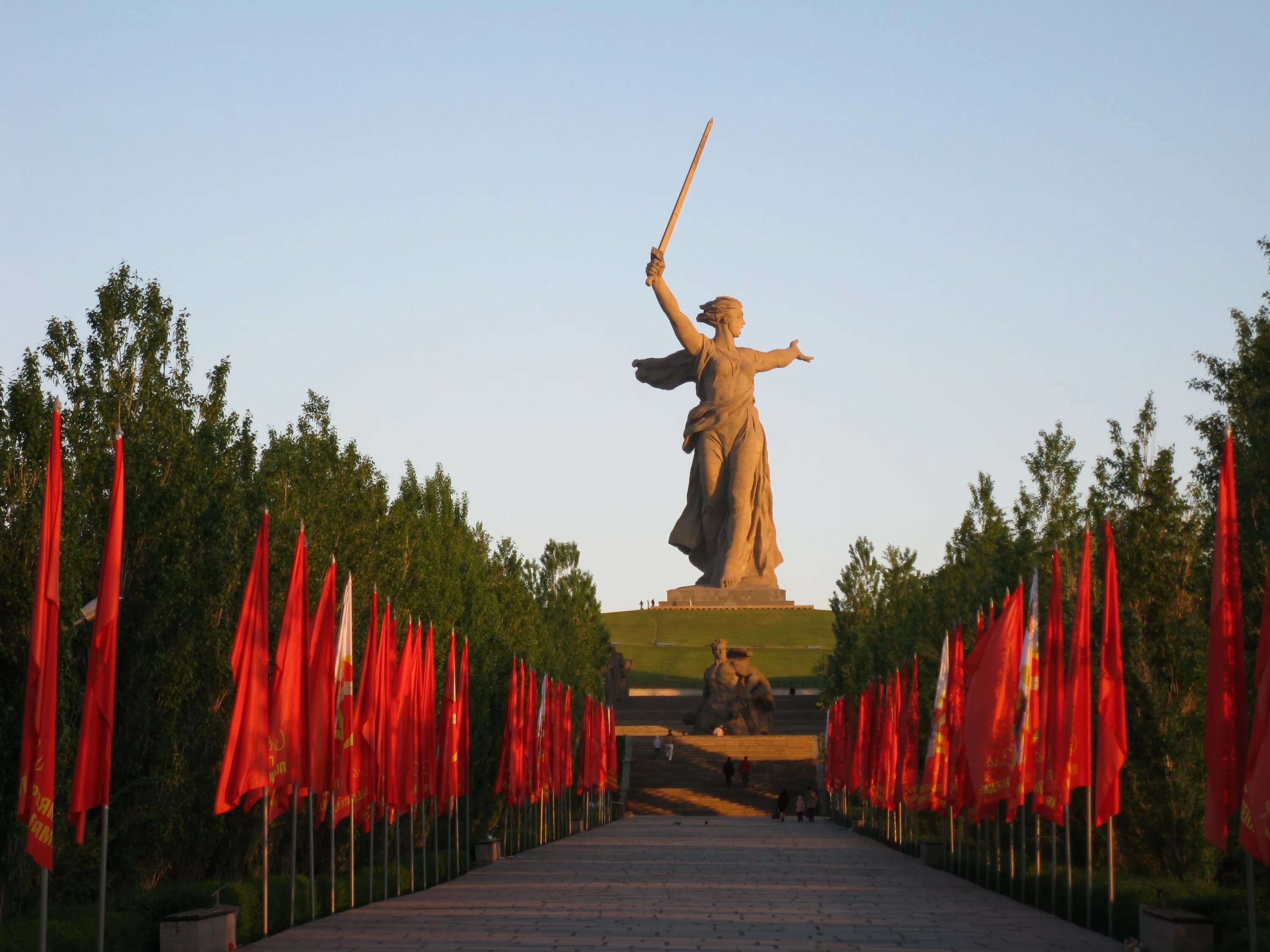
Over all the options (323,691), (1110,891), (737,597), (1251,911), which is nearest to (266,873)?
(323,691)

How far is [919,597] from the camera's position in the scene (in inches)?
1366

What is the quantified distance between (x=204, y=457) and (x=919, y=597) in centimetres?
2097

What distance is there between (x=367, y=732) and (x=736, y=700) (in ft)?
103

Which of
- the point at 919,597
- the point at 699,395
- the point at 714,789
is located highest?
the point at 699,395

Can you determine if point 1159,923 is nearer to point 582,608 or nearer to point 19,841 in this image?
point 19,841

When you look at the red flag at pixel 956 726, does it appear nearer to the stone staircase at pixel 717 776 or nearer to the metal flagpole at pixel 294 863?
the metal flagpole at pixel 294 863

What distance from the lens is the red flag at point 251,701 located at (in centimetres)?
1405

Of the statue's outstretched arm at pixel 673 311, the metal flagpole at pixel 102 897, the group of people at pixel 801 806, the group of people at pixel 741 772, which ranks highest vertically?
the statue's outstretched arm at pixel 673 311

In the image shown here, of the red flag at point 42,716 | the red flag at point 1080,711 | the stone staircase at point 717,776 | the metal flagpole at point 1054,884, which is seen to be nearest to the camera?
the red flag at point 42,716

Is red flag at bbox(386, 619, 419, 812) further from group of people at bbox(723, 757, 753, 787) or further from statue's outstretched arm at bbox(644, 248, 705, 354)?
statue's outstretched arm at bbox(644, 248, 705, 354)

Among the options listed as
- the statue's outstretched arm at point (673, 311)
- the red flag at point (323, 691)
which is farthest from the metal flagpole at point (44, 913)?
the statue's outstretched arm at point (673, 311)

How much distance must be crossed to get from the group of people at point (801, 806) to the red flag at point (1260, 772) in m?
28.1

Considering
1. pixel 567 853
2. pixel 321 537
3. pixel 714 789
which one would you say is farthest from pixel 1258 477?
pixel 714 789

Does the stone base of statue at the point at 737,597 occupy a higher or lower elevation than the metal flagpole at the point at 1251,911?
higher
